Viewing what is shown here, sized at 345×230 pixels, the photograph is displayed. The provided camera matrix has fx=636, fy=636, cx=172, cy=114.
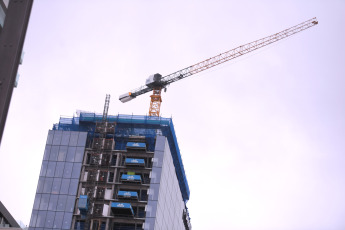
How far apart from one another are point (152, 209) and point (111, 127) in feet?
101

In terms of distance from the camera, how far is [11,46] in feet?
55.1

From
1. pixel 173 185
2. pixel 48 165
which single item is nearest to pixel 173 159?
pixel 173 185

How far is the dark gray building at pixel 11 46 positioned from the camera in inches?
640

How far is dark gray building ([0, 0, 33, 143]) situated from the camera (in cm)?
1627

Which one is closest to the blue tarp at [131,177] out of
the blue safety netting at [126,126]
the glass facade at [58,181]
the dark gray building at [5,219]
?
the blue safety netting at [126,126]

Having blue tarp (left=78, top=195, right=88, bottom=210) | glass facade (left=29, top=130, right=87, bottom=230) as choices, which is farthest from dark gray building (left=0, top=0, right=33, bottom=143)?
glass facade (left=29, top=130, right=87, bottom=230)

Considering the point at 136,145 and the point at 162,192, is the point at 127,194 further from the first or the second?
the point at 136,145

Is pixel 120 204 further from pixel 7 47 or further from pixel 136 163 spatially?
pixel 7 47

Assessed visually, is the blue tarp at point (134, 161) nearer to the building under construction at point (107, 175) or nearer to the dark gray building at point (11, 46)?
the building under construction at point (107, 175)

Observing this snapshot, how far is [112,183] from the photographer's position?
172 metres

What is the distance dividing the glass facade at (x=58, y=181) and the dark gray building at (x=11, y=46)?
152361mm

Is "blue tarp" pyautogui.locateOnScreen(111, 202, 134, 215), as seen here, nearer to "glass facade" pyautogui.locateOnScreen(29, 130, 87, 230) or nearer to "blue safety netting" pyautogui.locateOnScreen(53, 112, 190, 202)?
"glass facade" pyautogui.locateOnScreen(29, 130, 87, 230)

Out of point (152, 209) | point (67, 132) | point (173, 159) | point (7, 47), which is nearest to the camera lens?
point (7, 47)

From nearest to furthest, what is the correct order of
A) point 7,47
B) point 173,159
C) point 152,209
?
point 7,47
point 152,209
point 173,159
